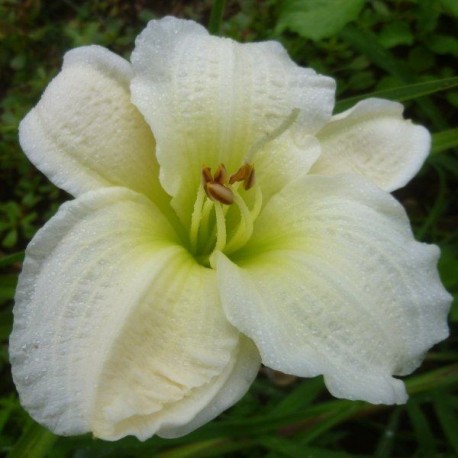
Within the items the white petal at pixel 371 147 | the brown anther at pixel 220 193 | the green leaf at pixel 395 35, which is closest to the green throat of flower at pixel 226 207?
the brown anther at pixel 220 193

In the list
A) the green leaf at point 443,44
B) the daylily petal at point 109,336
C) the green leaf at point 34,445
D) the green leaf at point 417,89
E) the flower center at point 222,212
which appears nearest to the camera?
the daylily petal at point 109,336

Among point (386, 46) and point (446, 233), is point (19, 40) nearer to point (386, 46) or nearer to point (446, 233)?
point (386, 46)

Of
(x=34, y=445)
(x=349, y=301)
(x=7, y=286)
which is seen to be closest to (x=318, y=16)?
(x=349, y=301)

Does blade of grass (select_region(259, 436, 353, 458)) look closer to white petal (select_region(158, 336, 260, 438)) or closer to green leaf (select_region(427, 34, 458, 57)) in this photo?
white petal (select_region(158, 336, 260, 438))

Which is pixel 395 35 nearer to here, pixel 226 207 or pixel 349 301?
pixel 226 207

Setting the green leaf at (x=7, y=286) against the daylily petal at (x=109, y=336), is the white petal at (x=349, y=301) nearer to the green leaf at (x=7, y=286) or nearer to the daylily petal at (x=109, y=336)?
the daylily petal at (x=109, y=336)

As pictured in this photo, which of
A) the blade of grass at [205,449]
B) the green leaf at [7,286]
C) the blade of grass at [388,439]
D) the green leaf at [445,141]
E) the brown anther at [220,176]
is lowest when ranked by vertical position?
the blade of grass at [388,439]
